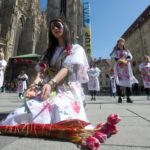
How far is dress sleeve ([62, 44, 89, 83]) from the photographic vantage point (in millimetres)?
2859

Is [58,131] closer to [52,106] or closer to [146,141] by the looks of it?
[52,106]

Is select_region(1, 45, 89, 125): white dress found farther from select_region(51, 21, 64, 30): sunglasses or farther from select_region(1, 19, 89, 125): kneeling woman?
select_region(51, 21, 64, 30): sunglasses

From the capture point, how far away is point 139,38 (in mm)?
41938

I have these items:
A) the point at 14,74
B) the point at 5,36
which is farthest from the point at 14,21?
the point at 14,74

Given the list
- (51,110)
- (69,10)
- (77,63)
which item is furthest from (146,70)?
(69,10)

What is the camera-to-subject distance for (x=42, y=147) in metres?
1.87

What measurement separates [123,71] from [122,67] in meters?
0.12

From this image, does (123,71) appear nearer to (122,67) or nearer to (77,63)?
(122,67)

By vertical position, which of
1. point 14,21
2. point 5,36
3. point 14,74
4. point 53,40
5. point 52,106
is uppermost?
point 14,21

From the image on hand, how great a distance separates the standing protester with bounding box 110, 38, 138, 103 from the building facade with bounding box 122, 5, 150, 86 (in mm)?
30928

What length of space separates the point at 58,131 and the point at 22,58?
115 ft

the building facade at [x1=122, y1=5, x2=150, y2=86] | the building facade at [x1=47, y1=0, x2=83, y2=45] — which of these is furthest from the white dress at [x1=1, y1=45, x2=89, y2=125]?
the building facade at [x1=47, y1=0, x2=83, y2=45]

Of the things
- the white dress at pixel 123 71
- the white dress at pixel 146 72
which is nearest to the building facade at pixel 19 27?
the white dress at pixel 146 72

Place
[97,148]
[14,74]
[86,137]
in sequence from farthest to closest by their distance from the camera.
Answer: [14,74] < [86,137] < [97,148]
